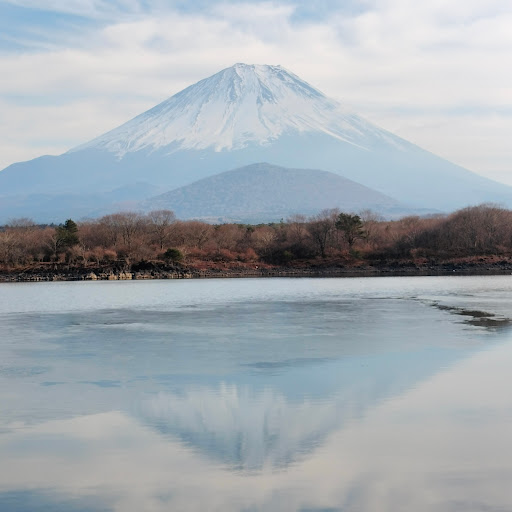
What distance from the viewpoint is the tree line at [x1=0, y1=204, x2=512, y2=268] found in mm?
58312

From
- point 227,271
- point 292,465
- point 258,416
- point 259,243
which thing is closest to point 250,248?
point 259,243

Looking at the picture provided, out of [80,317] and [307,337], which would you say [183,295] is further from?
[307,337]

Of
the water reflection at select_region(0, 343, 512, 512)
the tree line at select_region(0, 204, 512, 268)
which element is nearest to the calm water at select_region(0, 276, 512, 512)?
the water reflection at select_region(0, 343, 512, 512)

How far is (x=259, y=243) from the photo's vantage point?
64.6 meters

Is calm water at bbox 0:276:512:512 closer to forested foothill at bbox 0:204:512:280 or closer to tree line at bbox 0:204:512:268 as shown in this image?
forested foothill at bbox 0:204:512:280

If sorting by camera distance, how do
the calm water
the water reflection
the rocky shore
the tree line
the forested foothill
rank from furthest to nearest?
the tree line, the forested foothill, the rocky shore, the calm water, the water reflection

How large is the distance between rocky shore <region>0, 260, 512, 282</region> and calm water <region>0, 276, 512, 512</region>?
33.4 m

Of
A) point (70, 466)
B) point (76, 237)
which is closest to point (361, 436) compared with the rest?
point (70, 466)

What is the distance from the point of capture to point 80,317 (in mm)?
24438

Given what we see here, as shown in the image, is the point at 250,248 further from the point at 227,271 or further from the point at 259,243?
the point at 227,271

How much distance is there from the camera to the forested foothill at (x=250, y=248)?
188 ft

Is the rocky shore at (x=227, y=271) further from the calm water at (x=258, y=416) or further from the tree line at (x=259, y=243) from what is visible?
the calm water at (x=258, y=416)

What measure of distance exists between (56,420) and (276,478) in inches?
149

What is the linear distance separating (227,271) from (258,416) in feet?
158
